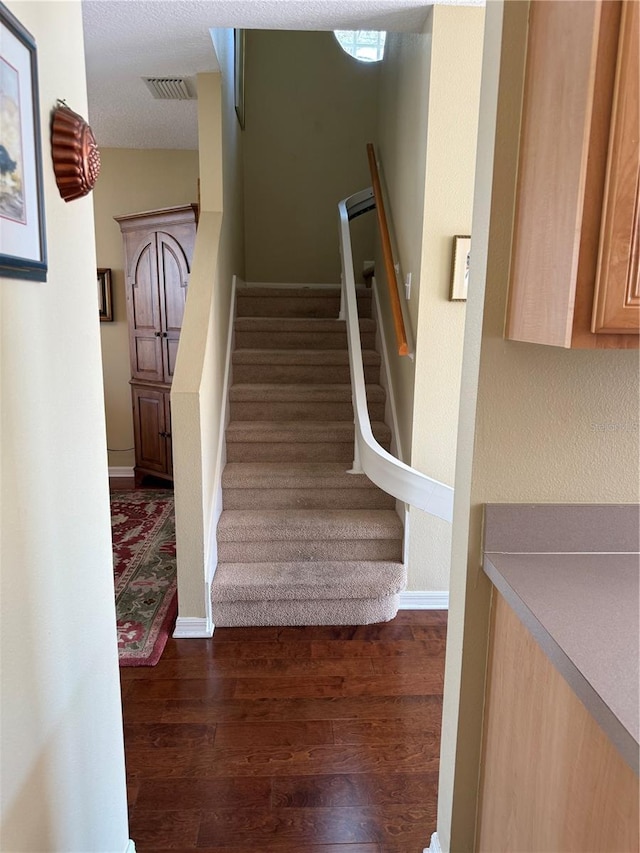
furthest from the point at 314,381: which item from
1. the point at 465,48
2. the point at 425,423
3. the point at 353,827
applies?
the point at 353,827

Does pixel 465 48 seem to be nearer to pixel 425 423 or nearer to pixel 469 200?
pixel 469 200

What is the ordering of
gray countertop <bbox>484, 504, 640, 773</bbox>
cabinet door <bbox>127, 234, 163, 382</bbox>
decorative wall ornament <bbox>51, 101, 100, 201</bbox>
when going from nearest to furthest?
gray countertop <bbox>484, 504, 640, 773</bbox>, decorative wall ornament <bbox>51, 101, 100, 201</bbox>, cabinet door <bbox>127, 234, 163, 382</bbox>

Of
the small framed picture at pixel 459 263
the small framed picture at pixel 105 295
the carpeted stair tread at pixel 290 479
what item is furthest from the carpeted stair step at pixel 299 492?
the small framed picture at pixel 105 295

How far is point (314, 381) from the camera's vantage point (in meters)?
3.89

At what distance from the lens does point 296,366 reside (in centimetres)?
389

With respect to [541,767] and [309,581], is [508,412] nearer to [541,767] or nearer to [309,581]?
[541,767]

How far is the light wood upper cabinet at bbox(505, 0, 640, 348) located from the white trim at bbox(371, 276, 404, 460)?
6.80 ft

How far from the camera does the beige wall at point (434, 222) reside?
2.47 meters

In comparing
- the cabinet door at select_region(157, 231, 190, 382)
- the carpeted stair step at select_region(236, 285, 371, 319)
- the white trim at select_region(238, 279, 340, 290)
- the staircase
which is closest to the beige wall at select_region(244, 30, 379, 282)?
the white trim at select_region(238, 279, 340, 290)

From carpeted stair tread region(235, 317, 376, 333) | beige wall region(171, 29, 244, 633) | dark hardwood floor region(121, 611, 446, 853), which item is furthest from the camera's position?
carpeted stair tread region(235, 317, 376, 333)

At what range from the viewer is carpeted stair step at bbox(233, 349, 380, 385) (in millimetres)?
3832

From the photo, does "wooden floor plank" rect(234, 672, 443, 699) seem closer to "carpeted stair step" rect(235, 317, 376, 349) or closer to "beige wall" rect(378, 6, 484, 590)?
"beige wall" rect(378, 6, 484, 590)

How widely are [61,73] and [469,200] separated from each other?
1909mm

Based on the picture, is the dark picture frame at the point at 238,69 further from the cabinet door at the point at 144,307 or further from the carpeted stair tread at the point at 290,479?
the carpeted stair tread at the point at 290,479
